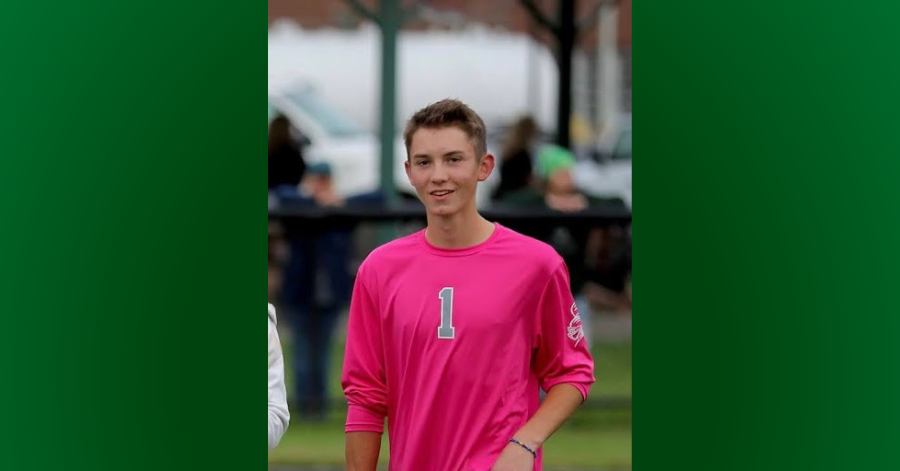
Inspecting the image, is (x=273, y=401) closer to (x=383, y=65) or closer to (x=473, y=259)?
(x=473, y=259)

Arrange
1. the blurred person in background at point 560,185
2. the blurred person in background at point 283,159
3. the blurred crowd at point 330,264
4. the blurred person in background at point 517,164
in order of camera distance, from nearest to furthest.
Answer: the blurred crowd at point 330,264 → the blurred person in background at point 560,185 → the blurred person in background at point 283,159 → the blurred person in background at point 517,164

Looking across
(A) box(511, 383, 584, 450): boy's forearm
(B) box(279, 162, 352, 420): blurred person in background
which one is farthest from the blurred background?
(A) box(511, 383, 584, 450): boy's forearm

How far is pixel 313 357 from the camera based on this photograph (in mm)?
9477

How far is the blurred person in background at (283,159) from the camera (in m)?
11.5

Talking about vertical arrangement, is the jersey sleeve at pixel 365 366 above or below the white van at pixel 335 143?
below

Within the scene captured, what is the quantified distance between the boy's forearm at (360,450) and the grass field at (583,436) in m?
4.62

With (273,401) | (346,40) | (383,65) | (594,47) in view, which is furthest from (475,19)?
(273,401)

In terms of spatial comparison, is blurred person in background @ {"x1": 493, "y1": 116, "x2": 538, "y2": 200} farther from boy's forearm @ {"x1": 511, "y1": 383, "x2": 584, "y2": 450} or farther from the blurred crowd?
boy's forearm @ {"x1": 511, "y1": 383, "x2": 584, "y2": 450}

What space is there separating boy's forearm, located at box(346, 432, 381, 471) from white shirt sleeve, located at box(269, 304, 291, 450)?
0.19m

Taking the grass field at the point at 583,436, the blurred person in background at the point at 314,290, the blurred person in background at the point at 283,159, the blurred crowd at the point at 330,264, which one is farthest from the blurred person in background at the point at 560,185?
the blurred person in background at the point at 283,159

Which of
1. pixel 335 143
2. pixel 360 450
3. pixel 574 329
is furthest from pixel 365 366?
pixel 335 143

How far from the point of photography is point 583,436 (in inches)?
371

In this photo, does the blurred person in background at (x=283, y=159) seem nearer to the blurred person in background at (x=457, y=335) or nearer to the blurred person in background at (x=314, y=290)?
the blurred person in background at (x=314, y=290)

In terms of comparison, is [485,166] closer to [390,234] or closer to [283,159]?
[390,234]
